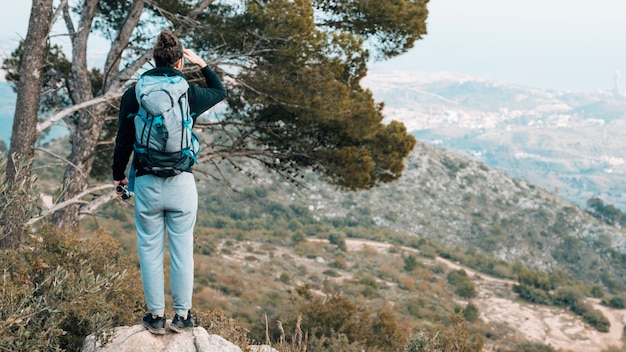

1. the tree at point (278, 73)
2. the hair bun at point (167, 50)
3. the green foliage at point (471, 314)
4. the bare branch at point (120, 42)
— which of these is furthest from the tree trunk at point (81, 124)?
the green foliage at point (471, 314)

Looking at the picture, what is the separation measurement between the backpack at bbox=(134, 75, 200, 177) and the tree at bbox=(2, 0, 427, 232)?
4.63 meters

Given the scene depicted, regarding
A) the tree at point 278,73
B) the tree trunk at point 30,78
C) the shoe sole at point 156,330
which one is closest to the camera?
the shoe sole at point 156,330

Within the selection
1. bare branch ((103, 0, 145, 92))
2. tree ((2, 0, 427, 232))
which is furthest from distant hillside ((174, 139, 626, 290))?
bare branch ((103, 0, 145, 92))

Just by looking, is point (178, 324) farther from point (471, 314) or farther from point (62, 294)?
point (471, 314)

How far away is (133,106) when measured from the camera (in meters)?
3.70

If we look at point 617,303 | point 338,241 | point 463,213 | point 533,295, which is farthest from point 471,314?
point 463,213

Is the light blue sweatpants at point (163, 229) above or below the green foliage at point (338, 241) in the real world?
above

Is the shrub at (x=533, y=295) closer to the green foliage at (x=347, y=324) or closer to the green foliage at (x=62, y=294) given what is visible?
the green foliage at (x=347, y=324)

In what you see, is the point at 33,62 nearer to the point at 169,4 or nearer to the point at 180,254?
the point at 169,4

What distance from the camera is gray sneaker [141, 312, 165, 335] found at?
159 inches

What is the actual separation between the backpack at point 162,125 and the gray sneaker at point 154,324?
43.5 inches

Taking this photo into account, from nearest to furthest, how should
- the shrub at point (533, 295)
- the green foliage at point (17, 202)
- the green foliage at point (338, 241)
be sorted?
the green foliage at point (17, 202) < the shrub at point (533, 295) < the green foliage at point (338, 241)

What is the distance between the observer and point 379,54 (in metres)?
10.8

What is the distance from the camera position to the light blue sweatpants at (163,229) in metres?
3.75
